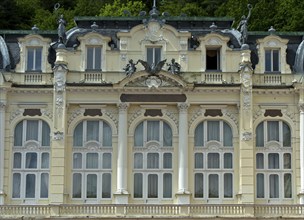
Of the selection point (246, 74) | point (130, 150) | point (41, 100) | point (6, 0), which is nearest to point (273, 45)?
point (246, 74)

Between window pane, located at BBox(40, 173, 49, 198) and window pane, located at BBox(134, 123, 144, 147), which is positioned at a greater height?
window pane, located at BBox(134, 123, 144, 147)

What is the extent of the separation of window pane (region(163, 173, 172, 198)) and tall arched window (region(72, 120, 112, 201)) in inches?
129

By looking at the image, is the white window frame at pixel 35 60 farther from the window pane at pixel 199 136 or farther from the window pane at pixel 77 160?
the window pane at pixel 199 136

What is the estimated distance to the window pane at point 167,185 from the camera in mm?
49219

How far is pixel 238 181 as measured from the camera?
1924 inches

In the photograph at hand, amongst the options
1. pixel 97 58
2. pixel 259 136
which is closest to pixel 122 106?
pixel 97 58

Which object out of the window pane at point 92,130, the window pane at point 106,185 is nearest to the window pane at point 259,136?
the window pane at point 106,185

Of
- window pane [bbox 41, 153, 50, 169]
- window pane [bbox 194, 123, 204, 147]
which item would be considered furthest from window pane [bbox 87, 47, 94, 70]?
window pane [bbox 194, 123, 204, 147]

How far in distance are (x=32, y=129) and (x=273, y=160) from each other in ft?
48.7

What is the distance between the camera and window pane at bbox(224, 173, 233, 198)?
4916cm

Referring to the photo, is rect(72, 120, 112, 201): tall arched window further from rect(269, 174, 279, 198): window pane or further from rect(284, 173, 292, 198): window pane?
rect(284, 173, 292, 198): window pane

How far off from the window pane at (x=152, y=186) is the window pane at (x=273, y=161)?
6.99 meters

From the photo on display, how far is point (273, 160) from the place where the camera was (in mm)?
49625

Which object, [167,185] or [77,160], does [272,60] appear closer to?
[167,185]
